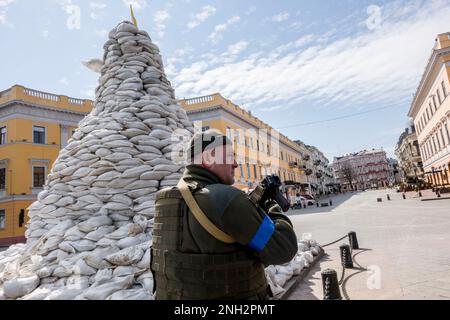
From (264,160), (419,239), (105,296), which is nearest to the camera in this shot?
(105,296)

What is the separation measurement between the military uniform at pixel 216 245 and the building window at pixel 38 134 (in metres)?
22.3

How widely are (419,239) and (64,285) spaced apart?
6.58m

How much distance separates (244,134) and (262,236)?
25216 millimetres

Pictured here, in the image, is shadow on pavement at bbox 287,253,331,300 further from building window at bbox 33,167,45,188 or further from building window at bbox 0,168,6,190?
building window at bbox 0,168,6,190

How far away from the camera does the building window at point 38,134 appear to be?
19.5 m

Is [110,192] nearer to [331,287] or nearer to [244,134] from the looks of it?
[331,287]

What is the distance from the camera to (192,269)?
1.53 m

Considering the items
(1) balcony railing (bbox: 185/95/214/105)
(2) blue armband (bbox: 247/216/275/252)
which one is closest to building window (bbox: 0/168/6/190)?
(1) balcony railing (bbox: 185/95/214/105)

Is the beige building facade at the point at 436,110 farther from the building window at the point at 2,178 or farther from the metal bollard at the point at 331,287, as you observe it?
the building window at the point at 2,178

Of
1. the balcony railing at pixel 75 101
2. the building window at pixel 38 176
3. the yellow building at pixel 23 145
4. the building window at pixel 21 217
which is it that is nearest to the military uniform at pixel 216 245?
the building window at pixel 21 217
